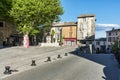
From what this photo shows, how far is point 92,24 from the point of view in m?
98.2

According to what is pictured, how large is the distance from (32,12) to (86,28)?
160ft

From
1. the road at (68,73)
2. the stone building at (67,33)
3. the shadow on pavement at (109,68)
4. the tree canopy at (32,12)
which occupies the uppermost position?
the tree canopy at (32,12)

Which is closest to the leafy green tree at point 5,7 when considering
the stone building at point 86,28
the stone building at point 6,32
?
the stone building at point 6,32

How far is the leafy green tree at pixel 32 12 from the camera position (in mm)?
52875

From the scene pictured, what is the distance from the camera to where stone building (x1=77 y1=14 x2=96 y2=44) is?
98.1 meters

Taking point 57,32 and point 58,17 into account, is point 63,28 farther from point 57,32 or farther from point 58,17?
point 58,17

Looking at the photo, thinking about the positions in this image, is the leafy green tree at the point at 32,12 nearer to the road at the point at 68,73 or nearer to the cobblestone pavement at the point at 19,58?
the cobblestone pavement at the point at 19,58

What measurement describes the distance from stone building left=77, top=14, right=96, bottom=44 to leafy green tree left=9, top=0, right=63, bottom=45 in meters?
42.1

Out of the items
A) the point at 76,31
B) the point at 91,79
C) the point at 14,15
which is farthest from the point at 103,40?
the point at 91,79

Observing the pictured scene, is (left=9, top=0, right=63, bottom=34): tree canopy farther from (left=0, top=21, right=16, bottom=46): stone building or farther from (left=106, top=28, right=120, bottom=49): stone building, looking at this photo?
(left=106, top=28, right=120, bottom=49): stone building

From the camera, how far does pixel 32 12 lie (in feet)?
173

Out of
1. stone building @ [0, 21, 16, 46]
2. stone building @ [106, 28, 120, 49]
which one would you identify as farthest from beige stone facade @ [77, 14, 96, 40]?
stone building @ [0, 21, 16, 46]

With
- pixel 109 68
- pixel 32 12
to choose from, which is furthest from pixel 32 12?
pixel 109 68

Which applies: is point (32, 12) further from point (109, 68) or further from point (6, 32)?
point (109, 68)
